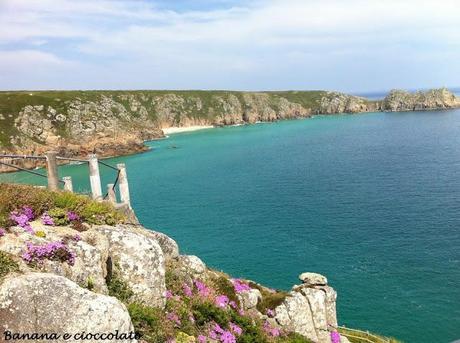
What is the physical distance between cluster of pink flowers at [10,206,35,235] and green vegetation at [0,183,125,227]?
0.44ft

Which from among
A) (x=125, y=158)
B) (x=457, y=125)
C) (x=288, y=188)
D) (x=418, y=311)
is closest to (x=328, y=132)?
(x=457, y=125)

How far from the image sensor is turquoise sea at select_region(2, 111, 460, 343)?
118 ft

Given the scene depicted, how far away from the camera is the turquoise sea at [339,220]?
3603 centimetres

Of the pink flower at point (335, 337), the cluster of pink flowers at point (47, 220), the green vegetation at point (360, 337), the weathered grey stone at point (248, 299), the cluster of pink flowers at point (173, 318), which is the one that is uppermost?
the cluster of pink flowers at point (47, 220)

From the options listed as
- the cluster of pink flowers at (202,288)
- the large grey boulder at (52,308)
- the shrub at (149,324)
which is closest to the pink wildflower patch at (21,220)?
the large grey boulder at (52,308)

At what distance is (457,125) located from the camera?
161125 mm

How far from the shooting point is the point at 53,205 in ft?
41.3

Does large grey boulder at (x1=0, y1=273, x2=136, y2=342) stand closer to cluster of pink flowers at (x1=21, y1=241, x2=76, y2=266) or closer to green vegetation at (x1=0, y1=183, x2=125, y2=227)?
cluster of pink flowers at (x1=21, y1=241, x2=76, y2=266)

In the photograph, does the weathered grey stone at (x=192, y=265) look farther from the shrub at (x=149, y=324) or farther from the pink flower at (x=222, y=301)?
the shrub at (x=149, y=324)

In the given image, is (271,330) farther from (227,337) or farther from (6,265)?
(6,265)

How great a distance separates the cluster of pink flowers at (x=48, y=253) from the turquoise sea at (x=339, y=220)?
646cm

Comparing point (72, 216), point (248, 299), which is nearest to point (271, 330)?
point (248, 299)

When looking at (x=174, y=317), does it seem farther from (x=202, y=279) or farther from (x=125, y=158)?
(x=125, y=158)

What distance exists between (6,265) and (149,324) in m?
3.97
